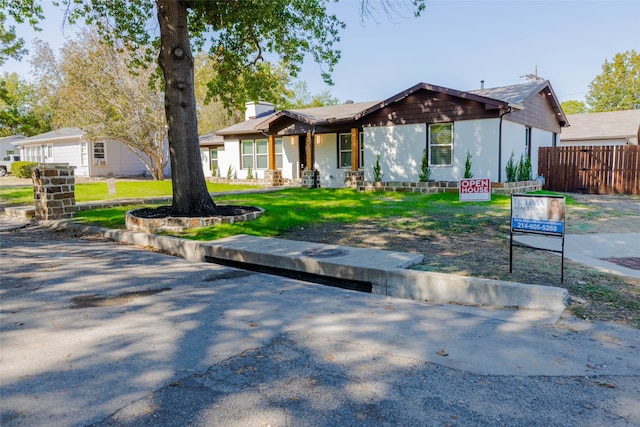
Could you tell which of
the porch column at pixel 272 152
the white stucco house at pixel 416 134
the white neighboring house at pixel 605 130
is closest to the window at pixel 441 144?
Result: the white stucco house at pixel 416 134

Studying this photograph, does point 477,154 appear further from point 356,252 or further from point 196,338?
point 196,338

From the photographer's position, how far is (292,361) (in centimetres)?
352

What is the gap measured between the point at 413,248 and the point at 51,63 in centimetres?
3017

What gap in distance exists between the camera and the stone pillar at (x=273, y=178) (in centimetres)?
2344

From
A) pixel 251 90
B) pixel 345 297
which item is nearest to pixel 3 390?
pixel 345 297

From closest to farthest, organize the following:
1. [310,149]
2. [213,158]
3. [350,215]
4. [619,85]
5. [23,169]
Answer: [350,215] → [310,149] → [213,158] → [23,169] → [619,85]

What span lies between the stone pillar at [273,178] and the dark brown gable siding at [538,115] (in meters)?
11.7

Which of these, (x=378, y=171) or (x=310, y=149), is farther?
(x=310, y=149)

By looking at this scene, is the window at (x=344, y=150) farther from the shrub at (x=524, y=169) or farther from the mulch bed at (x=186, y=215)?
the mulch bed at (x=186, y=215)

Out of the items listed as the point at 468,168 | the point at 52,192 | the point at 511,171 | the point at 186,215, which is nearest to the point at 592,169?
the point at 511,171

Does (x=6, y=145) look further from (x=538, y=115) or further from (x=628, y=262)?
(x=628, y=262)

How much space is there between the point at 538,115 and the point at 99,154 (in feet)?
91.2

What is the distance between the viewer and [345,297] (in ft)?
17.6

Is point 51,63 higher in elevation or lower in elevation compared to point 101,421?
higher
